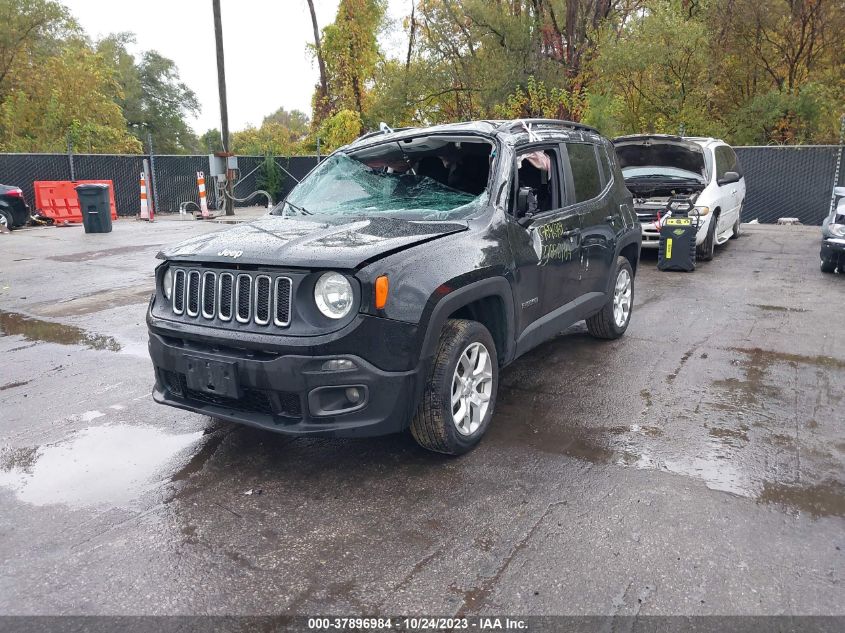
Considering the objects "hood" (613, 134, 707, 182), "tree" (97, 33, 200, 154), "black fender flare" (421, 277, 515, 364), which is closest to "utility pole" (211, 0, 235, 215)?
"hood" (613, 134, 707, 182)

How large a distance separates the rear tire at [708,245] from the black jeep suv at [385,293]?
663 centimetres

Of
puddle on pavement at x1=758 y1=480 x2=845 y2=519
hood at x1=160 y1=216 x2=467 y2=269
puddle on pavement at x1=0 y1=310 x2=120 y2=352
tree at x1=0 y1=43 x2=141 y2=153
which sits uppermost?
tree at x1=0 y1=43 x2=141 y2=153

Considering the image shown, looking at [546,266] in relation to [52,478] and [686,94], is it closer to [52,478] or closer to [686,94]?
[52,478]

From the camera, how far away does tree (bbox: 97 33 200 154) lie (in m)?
58.6

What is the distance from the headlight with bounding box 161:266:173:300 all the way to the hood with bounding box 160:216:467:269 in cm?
10

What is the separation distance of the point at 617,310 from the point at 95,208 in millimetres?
13335

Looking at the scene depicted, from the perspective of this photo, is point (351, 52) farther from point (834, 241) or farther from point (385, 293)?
point (385, 293)

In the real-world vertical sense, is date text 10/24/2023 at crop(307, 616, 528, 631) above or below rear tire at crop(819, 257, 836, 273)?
below

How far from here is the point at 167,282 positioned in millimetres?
4004

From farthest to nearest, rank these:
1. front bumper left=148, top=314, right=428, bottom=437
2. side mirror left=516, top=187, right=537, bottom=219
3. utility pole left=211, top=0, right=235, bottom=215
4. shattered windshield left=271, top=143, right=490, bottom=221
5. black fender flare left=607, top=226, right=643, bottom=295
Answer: utility pole left=211, top=0, right=235, bottom=215 → black fender flare left=607, top=226, right=643, bottom=295 → shattered windshield left=271, top=143, right=490, bottom=221 → side mirror left=516, top=187, right=537, bottom=219 → front bumper left=148, top=314, right=428, bottom=437

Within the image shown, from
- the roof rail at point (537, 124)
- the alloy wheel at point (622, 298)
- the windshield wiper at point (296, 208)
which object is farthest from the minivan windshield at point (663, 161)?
the windshield wiper at point (296, 208)

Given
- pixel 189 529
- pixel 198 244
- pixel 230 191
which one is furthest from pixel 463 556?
pixel 230 191

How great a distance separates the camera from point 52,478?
Result: 3814 millimetres

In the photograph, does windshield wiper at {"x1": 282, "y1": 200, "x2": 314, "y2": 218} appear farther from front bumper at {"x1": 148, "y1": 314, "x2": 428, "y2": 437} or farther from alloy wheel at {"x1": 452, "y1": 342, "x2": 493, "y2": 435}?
alloy wheel at {"x1": 452, "y1": 342, "x2": 493, "y2": 435}
